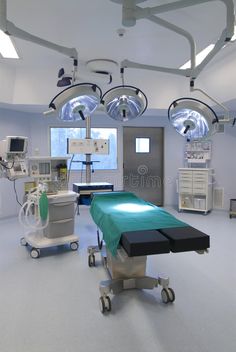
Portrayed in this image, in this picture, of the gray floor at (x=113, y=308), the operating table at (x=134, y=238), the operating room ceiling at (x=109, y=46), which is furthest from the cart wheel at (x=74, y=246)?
the operating room ceiling at (x=109, y=46)

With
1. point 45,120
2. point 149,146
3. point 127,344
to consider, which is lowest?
point 127,344

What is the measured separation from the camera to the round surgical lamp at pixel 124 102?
6.98 feet

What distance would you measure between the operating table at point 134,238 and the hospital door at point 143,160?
9.99ft

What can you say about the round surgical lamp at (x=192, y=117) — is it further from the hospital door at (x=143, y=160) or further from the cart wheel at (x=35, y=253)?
the hospital door at (x=143, y=160)

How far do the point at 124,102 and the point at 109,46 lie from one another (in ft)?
5.36

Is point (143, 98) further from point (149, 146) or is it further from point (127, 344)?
point (149, 146)

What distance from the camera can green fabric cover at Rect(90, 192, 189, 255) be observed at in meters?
1.89

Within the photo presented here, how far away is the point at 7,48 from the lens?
3529 mm

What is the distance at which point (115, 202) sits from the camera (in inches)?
113

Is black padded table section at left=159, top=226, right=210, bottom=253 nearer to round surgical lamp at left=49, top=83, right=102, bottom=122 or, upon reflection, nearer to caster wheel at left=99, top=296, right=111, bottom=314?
caster wheel at left=99, top=296, right=111, bottom=314

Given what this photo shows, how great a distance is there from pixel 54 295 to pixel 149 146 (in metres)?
4.40

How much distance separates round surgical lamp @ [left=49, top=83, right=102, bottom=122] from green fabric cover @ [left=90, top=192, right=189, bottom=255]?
35.2 inches

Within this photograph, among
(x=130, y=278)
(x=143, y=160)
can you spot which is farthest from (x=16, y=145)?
(x=143, y=160)

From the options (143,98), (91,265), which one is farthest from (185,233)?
(91,265)
